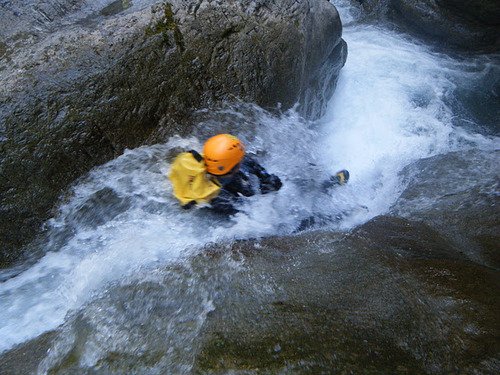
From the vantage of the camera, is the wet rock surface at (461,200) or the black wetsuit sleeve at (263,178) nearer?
the wet rock surface at (461,200)

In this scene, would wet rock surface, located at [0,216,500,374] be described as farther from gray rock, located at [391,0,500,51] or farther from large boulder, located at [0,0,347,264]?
gray rock, located at [391,0,500,51]

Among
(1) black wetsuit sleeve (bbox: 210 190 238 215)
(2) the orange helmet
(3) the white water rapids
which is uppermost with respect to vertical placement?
(2) the orange helmet

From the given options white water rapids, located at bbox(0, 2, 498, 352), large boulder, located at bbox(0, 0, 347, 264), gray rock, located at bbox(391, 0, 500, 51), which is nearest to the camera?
white water rapids, located at bbox(0, 2, 498, 352)

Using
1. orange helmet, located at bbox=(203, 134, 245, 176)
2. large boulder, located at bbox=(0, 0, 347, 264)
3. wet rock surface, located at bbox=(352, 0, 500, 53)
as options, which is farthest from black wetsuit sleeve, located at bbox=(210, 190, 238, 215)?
wet rock surface, located at bbox=(352, 0, 500, 53)

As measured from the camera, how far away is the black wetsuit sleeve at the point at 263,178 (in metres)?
4.29

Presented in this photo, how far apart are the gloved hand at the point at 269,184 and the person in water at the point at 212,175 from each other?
297 mm

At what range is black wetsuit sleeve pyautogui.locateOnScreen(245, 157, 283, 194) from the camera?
169 inches

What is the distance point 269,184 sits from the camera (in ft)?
14.2

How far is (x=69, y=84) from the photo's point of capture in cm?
399

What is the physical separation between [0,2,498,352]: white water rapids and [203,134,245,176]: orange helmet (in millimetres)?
596

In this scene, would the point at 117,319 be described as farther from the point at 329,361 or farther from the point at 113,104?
the point at 113,104

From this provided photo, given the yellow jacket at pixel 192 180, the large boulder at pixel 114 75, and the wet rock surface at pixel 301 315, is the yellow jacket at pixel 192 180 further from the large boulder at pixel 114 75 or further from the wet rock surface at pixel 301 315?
the large boulder at pixel 114 75

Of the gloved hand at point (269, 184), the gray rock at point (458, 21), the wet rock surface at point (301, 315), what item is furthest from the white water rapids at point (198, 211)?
the gray rock at point (458, 21)

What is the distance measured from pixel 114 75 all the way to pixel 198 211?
1736mm
